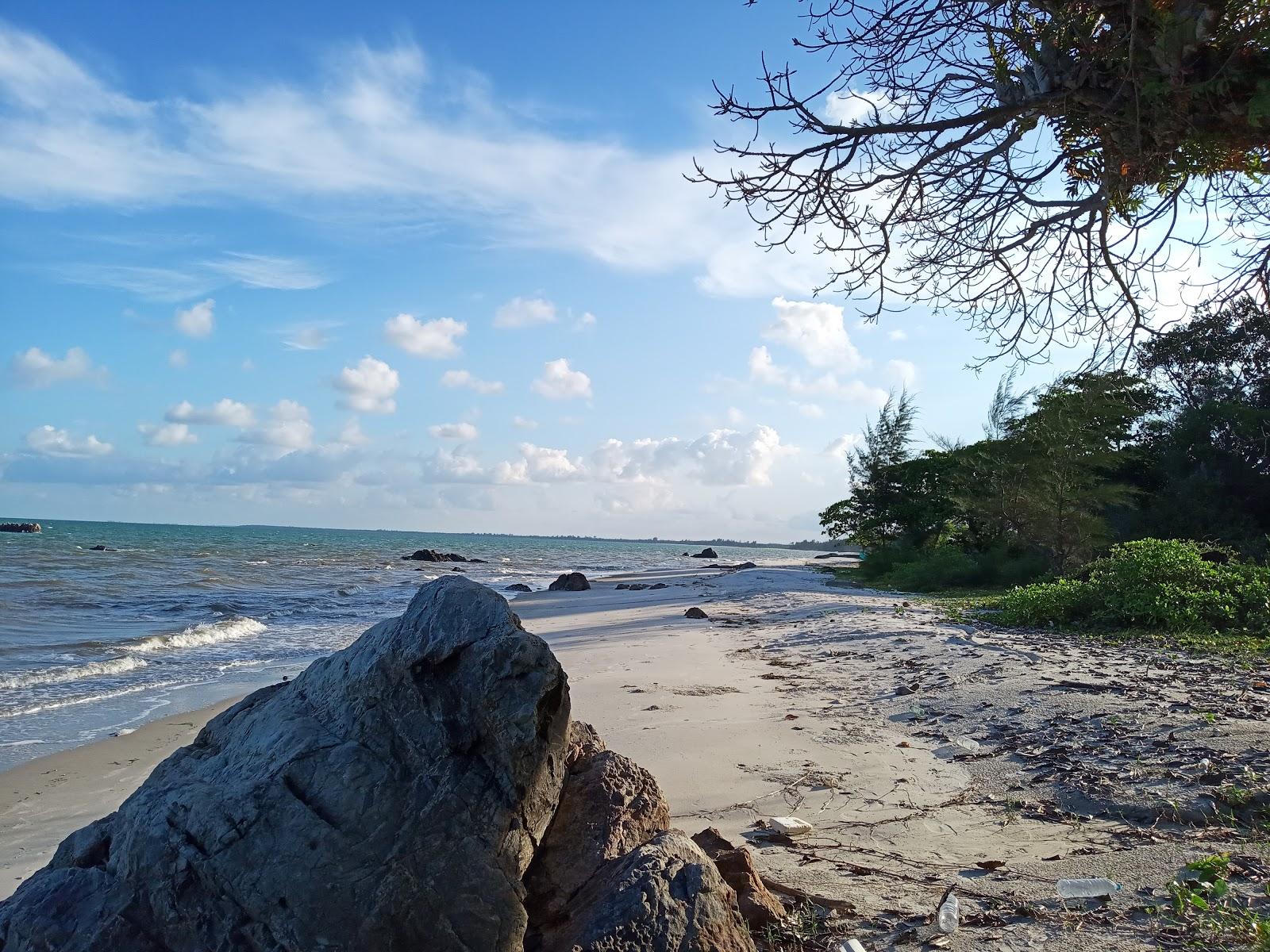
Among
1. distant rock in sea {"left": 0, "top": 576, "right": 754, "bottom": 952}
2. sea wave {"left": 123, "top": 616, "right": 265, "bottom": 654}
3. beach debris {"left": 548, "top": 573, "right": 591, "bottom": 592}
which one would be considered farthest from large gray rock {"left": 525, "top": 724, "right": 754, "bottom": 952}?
beach debris {"left": 548, "top": 573, "right": 591, "bottom": 592}

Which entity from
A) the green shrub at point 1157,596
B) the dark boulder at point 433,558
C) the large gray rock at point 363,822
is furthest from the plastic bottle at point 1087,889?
the dark boulder at point 433,558

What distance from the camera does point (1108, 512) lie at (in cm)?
2367

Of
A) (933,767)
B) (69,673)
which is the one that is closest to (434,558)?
(69,673)

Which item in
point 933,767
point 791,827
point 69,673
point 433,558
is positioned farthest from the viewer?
point 433,558

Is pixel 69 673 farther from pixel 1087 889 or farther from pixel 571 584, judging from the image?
pixel 571 584

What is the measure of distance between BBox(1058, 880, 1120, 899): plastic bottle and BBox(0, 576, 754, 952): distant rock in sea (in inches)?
53.6

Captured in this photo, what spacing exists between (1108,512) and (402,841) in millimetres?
25166

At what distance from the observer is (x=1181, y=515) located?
72.1 feet

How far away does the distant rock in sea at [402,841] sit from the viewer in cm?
265

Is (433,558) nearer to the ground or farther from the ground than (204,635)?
nearer to the ground

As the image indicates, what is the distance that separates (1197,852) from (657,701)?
187 inches

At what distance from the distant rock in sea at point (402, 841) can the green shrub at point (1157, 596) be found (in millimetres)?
9578

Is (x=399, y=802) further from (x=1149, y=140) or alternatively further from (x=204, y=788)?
(x=1149, y=140)


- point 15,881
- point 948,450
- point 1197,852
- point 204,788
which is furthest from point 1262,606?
point 948,450
